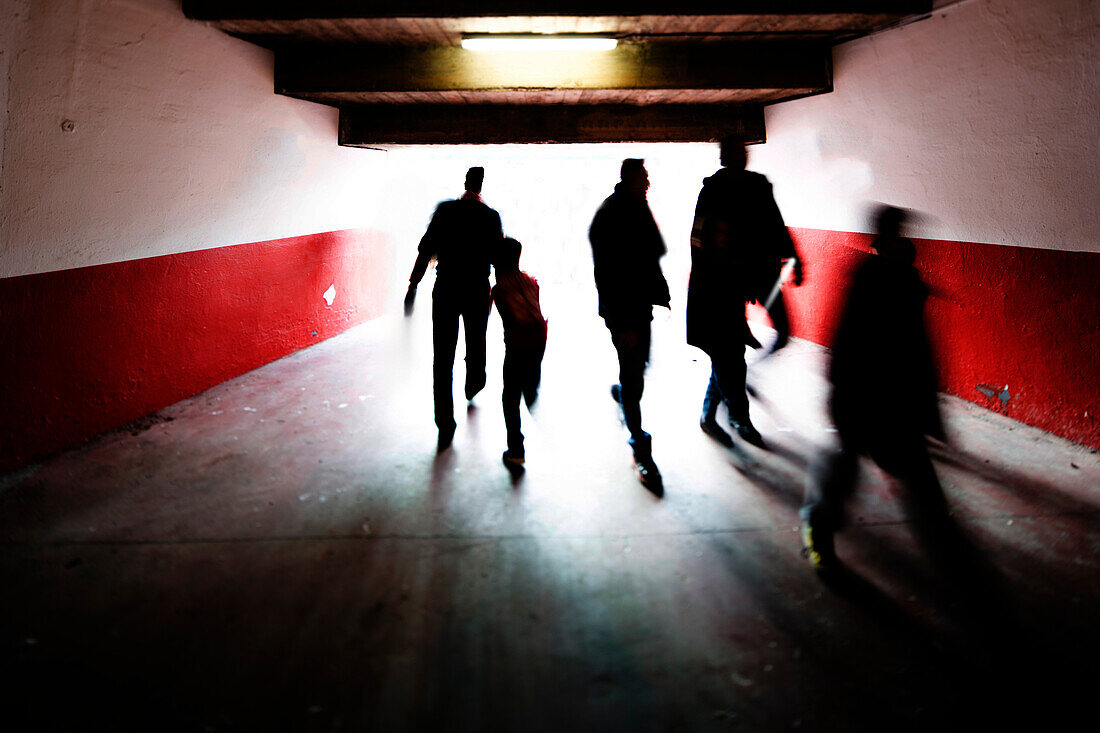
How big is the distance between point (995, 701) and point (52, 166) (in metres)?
5.19

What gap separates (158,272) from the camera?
14.5 ft

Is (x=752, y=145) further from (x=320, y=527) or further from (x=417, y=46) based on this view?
(x=320, y=527)

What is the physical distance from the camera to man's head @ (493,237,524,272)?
3609mm

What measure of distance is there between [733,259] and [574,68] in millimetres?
2914

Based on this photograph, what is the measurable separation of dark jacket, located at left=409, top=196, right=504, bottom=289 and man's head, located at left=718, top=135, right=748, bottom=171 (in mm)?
1474

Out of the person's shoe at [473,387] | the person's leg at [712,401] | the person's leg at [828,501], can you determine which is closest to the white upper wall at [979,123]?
the person's leg at [712,401]

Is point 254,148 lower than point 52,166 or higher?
higher

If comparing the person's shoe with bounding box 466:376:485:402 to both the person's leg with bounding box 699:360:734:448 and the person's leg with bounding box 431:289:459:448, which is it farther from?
the person's leg with bounding box 699:360:734:448

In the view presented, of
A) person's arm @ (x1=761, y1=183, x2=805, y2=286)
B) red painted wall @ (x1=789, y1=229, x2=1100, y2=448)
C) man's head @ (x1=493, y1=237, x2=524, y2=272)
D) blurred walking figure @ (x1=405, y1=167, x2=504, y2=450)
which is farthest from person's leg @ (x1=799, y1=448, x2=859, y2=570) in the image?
blurred walking figure @ (x1=405, y1=167, x2=504, y2=450)

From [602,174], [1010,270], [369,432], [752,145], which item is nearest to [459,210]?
[369,432]

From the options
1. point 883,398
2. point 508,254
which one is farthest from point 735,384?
point 508,254

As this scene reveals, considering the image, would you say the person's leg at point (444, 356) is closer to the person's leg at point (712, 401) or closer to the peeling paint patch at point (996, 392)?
the person's leg at point (712, 401)

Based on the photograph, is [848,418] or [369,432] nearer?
[848,418]

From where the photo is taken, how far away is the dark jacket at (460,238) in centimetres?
386
